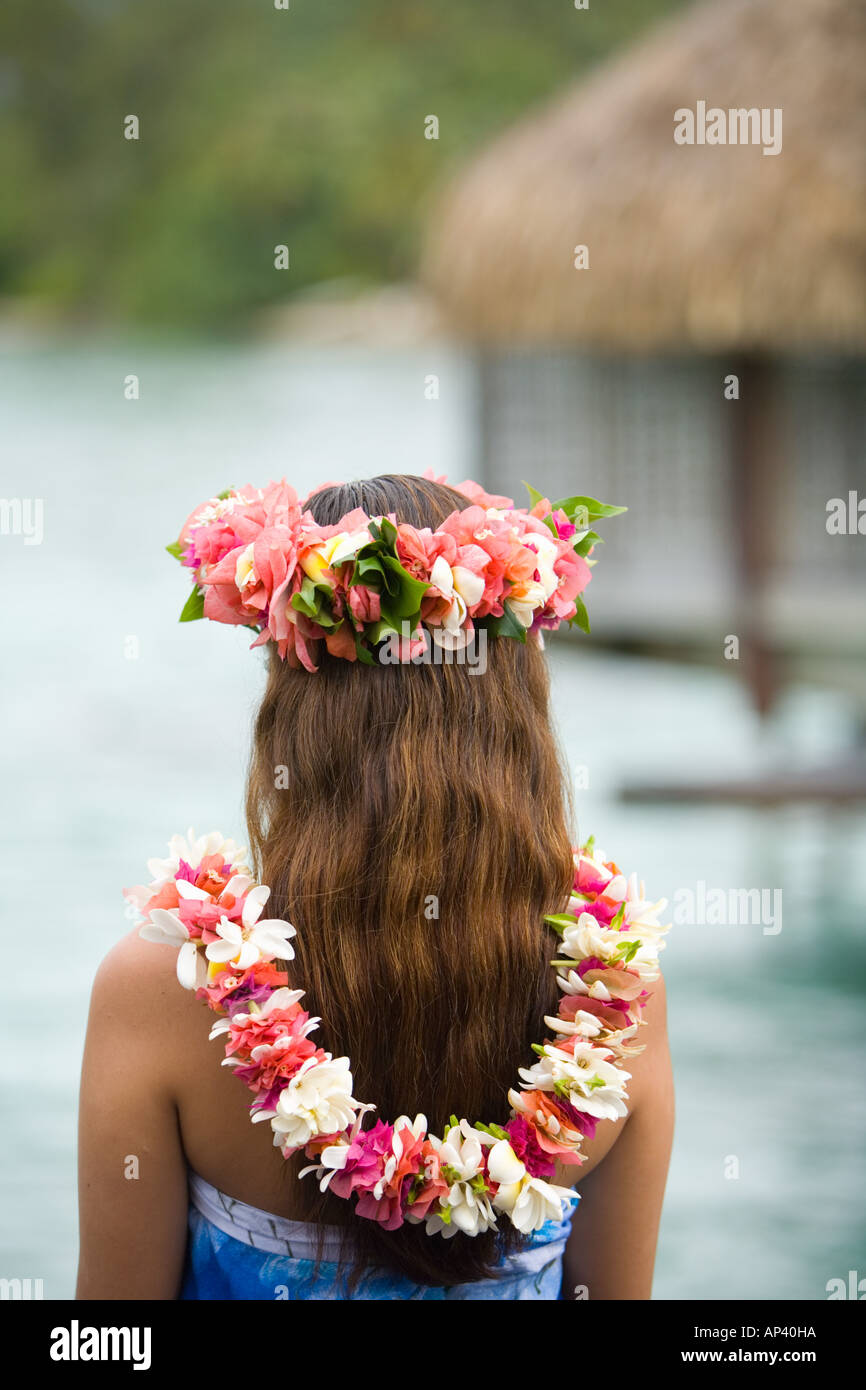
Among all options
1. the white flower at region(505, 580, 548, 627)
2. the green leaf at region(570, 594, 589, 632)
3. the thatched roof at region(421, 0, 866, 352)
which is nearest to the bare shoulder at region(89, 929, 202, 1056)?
the white flower at region(505, 580, 548, 627)

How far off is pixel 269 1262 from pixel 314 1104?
0.22 meters

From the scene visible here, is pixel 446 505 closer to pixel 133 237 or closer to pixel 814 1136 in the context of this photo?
pixel 814 1136

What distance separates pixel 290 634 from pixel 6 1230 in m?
2.99

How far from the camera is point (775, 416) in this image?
18.3ft

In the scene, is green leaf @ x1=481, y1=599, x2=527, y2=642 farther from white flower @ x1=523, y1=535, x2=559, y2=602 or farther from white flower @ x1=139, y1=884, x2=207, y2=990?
white flower @ x1=139, y1=884, x2=207, y2=990

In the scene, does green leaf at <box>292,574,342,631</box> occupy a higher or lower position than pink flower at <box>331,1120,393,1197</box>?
higher

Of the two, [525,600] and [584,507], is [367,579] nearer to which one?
[525,600]

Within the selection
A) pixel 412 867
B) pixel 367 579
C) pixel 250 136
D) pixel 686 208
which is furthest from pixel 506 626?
pixel 250 136

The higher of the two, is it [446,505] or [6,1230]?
[446,505]

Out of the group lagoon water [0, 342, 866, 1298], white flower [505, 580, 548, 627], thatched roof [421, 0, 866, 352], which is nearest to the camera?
Result: white flower [505, 580, 548, 627]

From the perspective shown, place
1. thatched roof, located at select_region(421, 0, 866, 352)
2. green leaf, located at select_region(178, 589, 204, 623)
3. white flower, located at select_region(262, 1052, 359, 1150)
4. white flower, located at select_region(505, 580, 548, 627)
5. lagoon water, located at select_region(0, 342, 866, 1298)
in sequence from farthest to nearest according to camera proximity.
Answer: thatched roof, located at select_region(421, 0, 866, 352), lagoon water, located at select_region(0, 342, 866, 1298), green leaf, located at select_region(178, 589, 204, 623), white flower, located at select_region(505, 580, 548, 627), white flower, located at select_region(262, 1052, 359, 1150)

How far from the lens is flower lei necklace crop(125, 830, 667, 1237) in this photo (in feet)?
4.70

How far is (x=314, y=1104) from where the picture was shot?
4.69 ft
